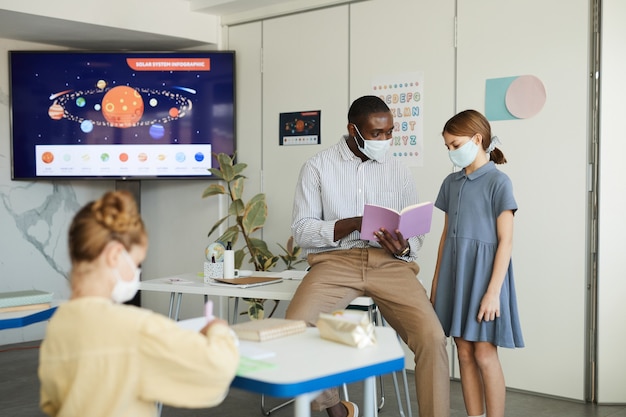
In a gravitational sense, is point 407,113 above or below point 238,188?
above

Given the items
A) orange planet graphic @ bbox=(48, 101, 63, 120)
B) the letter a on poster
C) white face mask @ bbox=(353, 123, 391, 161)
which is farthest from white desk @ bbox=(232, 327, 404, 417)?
orange planet graphic @ bbox=(48, 101, 63, 120)

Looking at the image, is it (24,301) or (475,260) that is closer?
(475,260)

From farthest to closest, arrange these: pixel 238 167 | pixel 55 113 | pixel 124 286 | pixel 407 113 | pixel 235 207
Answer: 1. pixel 55 113
2. pixel 238 167
3. pixel 235 207
4. pixel 407 113
5. pixel 124 286

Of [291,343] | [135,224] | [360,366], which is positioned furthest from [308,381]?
[135,224]

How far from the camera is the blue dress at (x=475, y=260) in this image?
301 centimetres

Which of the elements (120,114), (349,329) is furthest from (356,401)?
(120,114)

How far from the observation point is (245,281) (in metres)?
3.66

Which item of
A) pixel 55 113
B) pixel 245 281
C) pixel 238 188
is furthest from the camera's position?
pixel 55 113

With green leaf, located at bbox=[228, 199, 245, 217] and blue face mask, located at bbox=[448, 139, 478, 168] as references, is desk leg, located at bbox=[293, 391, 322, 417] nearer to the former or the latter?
blue face mask, located at bbox=[448, 139, 478, 168]

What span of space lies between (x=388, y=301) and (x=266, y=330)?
3.88ft

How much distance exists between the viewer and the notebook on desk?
357 cm

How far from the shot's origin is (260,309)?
16.2 feet

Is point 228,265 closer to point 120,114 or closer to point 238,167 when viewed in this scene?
point 238,167

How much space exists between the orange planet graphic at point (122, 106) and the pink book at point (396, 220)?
299 centimetres
